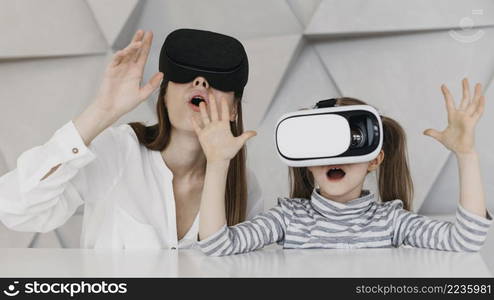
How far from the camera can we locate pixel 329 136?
32.5 inches

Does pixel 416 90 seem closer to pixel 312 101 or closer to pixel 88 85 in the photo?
pixel 312 101

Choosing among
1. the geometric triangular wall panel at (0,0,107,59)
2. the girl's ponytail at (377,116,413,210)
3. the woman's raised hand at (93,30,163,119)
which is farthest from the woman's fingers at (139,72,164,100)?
the geometric triangular wall panel at (0,0,107,59)

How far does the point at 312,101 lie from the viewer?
174cm

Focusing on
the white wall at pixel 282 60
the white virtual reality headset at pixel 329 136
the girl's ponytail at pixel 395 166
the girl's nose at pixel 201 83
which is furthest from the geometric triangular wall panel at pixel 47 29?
the white virtual reality headset at pixel 329 136

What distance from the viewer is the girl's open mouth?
0.97 m

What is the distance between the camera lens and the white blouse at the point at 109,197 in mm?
1035

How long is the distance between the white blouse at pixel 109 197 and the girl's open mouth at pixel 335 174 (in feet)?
1.14

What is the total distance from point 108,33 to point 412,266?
50.4 inches

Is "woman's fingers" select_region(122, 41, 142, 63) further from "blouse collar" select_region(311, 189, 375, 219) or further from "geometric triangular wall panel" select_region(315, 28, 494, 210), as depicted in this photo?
"geometric triangular wall panel" select_region(315, 28, 494, 210)

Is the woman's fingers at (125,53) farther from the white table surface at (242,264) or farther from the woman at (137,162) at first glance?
the white table surface at (242,264)

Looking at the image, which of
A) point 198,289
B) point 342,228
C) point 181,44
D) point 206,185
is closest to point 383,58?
point 181,44

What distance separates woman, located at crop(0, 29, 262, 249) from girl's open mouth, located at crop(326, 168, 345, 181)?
9.3 inches

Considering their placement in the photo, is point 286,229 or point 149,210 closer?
point 286,229

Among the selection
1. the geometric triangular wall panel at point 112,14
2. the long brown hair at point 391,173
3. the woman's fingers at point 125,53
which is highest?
the geometric triangular wall panel at point 112,14
